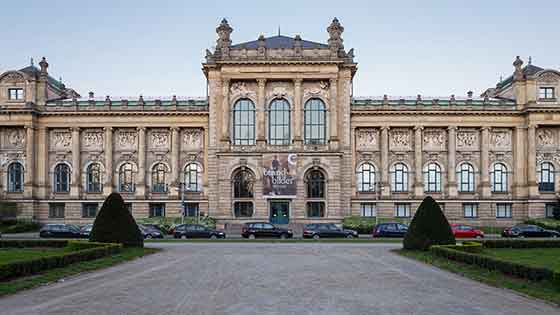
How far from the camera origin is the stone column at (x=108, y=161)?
254 feet

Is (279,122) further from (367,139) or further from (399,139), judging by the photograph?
(399,139)

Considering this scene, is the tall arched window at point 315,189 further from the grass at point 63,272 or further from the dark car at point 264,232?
the grass at point 63,272

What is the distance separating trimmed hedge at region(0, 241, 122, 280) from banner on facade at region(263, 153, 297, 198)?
35999mm

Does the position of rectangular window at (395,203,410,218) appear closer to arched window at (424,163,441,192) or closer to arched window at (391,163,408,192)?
arched window at (391,163,408,192)

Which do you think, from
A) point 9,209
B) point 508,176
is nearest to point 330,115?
point 508,176

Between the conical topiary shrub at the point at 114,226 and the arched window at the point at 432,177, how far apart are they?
4697 centimetres

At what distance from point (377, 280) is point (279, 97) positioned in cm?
5158

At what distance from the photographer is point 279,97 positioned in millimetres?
74938

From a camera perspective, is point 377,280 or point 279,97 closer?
point 377,280

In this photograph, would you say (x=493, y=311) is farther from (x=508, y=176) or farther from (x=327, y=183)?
(x=508, y=176)

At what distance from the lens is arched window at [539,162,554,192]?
76500 millimetres

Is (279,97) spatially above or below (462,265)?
above

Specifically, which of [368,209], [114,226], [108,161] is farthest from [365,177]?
[114,226]

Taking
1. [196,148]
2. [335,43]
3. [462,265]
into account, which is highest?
[335,43]
